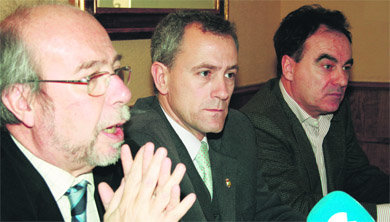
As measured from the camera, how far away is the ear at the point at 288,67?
2361mm

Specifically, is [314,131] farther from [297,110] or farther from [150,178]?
[150,178]

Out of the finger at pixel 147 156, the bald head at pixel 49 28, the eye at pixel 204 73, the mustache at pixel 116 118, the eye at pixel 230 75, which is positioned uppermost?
the bald head at pixel 49 28

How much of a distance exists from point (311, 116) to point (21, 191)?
5.75 feet

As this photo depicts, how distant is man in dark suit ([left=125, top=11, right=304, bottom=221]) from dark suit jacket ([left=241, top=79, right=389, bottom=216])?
235mm

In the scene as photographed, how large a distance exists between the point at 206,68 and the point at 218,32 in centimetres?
16

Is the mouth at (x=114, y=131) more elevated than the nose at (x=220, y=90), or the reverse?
the nose at (x=220, y=90)

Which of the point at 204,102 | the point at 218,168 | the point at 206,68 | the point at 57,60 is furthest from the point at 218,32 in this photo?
the point at 57,60

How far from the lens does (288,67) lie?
2377mm

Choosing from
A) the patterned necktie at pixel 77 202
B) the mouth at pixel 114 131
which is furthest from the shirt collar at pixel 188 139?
the patterned necktie at pixel 77 202

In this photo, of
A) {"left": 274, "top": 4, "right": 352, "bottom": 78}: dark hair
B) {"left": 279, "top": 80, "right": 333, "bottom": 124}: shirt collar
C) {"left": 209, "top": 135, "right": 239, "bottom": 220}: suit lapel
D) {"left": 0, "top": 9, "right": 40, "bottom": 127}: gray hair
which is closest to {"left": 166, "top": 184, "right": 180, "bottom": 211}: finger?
{"left": 0, "top": 9, "right": 40, "bottom": 127}: gray hair

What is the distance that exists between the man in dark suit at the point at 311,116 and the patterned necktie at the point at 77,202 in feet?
3.42

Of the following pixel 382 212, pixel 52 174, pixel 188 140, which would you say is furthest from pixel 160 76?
pixel 382 212

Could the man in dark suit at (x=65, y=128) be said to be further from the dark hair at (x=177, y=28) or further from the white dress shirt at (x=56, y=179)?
the dark hair at (x=177, y=28)

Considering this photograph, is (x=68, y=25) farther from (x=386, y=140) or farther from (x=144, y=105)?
(x=386, y=140)
